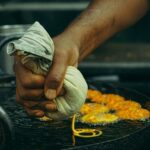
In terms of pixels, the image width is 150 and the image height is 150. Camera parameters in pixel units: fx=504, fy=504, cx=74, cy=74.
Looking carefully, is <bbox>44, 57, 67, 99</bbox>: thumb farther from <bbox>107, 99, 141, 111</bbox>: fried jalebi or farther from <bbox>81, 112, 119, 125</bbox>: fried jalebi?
<bbox>107, 99, 141, 111</bbox>: fried jalebi

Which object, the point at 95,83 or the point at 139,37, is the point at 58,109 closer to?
the point at 95,83

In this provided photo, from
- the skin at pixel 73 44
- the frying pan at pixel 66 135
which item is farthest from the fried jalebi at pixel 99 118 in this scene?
the skin at pixel 73 44

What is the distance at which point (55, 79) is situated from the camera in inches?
107

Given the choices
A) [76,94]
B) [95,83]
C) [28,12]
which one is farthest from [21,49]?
[28,12]

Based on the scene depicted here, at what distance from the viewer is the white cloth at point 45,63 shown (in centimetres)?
278

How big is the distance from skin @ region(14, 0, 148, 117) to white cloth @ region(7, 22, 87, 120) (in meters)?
0.04

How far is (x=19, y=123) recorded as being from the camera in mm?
3223

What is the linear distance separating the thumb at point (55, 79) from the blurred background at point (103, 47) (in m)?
2.67

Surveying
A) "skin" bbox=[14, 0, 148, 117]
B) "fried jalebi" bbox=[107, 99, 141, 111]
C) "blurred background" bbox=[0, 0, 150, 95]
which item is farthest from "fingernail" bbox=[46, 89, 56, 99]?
"blurred background" bbox=[0, 0, 150, 95]

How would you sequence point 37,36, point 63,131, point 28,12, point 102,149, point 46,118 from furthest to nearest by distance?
point 28,12 → point 46,118 → point 63,131 → point 37,36 → point 102,149

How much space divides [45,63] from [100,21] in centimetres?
69

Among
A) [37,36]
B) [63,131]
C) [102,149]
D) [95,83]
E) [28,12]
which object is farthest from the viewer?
[28,12]

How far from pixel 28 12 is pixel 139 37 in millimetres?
1448

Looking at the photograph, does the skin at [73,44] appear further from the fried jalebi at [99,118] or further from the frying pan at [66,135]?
the fried jalebi at [99,118]
